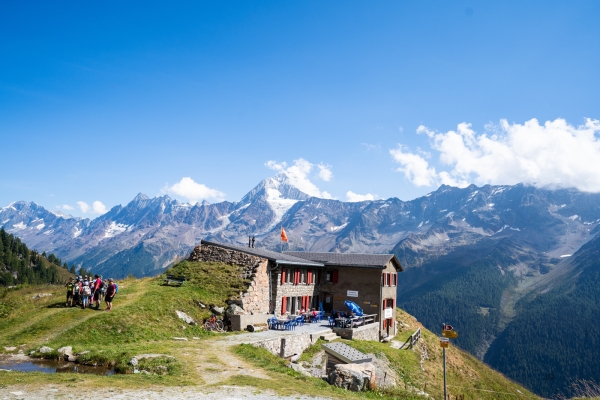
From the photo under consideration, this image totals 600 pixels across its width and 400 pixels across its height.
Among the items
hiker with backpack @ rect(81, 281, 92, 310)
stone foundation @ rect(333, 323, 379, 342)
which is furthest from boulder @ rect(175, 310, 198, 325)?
stone foundation @ rect(333, 323, 379, 342)

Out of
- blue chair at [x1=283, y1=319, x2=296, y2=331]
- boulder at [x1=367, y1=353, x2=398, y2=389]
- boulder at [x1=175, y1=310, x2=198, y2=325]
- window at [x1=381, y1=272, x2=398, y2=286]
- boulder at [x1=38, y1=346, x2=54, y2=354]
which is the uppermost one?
window at [x1=381, y1=272, x2=398, y2=286]

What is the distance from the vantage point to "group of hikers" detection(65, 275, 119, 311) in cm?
2797

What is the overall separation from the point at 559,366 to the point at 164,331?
213412mm

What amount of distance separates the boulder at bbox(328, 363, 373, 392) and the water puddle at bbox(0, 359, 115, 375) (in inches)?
378

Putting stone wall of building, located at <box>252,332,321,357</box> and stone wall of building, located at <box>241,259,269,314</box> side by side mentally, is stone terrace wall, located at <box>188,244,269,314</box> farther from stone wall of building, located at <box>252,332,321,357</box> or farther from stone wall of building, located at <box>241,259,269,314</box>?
stone wall of building, located at <box>252,332,321,357</box>

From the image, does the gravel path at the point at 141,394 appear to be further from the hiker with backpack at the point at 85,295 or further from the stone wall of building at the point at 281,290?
the stone wall of building at the point at 281,290

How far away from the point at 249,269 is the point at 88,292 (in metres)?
14.6

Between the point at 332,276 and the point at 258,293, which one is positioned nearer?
the point at 258,293

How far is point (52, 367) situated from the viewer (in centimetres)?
1816

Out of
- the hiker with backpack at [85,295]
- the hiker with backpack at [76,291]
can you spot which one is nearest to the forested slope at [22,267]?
the hiker with backpack at [76,291]

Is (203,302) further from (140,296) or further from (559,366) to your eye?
(559,366)

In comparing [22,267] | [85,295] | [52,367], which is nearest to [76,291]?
[85,295]

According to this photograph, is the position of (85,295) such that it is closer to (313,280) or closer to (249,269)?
(249,269)

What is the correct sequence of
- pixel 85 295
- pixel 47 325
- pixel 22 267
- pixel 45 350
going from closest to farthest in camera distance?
1. pixel 45 350
2. pixel 47 325
3. pixel 85 295
4. pixel 22 267
